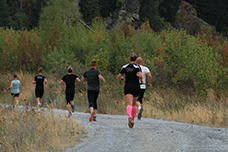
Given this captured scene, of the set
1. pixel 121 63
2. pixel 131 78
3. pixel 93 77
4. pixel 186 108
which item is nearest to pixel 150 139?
pixel 131 78

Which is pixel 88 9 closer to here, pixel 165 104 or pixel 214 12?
pixel 214 12

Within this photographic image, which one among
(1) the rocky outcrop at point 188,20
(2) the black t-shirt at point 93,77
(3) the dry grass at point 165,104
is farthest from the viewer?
(1) the rocky outcrop at point 188,20

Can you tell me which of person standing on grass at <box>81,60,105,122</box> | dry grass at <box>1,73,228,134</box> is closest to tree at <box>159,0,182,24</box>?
dry grass at <box>1,73,228,134</box>

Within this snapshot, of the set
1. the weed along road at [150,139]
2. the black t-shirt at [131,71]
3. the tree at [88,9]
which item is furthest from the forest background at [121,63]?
the black t-shirt at [131,71]

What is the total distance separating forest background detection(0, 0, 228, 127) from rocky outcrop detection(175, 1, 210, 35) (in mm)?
19037

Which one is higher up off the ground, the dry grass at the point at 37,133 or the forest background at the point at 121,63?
the forest background at the point at 121,63

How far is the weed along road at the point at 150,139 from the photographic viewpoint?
8117 millimetres

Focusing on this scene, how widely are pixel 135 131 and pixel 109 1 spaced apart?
1990 inches

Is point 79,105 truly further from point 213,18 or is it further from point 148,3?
point 213,18

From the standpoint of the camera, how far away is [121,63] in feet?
89.0

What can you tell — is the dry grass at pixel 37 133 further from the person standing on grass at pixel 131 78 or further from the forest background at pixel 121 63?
the forest background at pixel 121 63

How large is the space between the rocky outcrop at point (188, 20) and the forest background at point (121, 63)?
19.0 m

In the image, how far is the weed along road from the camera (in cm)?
812

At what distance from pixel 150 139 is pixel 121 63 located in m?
18.0
